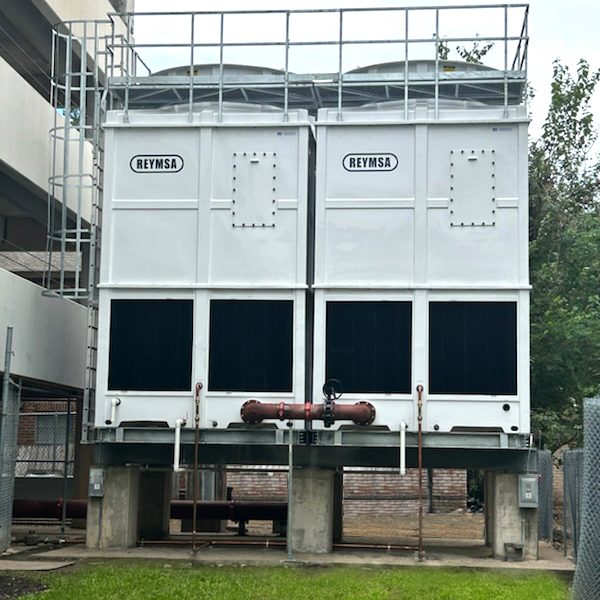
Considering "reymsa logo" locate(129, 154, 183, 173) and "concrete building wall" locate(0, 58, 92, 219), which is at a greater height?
"concrete building wall" locate(0, 58, 92, 219)

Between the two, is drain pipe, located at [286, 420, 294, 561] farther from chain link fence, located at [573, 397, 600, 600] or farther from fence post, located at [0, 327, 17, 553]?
chain link fence, located at [573, 397, 600, 600]

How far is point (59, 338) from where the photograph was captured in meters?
24.3

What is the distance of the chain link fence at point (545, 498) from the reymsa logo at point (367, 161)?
27.1 ft

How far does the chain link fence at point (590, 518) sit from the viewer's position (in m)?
11.3

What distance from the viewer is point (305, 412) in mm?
19453

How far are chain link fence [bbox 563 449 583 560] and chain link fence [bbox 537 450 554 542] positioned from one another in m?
4.15

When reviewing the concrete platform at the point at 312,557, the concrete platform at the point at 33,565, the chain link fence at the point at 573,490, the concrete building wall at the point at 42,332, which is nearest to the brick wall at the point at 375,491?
the concrete building wall at the point at 42,332

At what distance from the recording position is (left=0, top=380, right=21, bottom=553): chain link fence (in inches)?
782

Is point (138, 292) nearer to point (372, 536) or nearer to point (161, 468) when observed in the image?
point (161, 468)

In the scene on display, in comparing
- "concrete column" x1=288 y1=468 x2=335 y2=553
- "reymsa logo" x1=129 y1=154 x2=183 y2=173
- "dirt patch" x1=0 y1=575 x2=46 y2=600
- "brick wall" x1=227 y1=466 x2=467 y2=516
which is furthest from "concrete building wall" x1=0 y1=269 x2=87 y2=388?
"brick wall" x1=227 y1=466 x2=467 y2=516

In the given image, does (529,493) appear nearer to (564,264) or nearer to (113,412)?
(113,412)

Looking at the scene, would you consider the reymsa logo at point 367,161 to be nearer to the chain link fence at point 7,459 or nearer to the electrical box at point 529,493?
the electrical box at point 529,493

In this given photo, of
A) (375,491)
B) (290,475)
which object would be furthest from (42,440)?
(290,475)

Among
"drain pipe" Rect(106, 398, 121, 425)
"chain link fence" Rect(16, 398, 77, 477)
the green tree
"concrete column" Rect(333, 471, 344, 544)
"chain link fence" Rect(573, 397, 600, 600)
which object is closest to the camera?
"chain link fence" Rect(573, 397, 600, 600)
